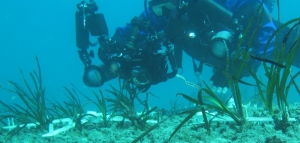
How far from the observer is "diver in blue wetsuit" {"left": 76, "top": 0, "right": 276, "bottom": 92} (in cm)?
414

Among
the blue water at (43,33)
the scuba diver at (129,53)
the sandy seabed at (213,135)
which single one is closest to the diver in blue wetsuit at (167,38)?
the scuba diver at (129,53)

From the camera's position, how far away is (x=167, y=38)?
4535mm

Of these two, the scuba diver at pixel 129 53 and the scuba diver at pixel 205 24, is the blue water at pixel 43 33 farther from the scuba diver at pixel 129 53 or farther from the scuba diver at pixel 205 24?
the scuba diver at pixel 205 24

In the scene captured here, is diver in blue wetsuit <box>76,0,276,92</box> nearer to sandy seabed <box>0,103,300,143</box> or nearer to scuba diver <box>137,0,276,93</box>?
scuba diver <box>137,0,276,93</box>

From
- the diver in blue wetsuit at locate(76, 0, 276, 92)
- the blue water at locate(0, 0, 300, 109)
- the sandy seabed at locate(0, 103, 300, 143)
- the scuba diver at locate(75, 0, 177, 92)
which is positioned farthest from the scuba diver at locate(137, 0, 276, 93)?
the blue water at locate(0, 0, 300, 109)

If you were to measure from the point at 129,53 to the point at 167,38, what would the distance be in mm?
806

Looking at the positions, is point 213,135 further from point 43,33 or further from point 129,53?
point 43,33

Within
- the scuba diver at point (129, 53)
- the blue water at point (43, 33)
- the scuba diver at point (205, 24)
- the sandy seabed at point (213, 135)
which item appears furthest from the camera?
the blue water at point (43, 33)

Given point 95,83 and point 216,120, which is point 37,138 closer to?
point 216,120

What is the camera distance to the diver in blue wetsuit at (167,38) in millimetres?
4145

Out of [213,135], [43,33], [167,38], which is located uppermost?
[43,33]

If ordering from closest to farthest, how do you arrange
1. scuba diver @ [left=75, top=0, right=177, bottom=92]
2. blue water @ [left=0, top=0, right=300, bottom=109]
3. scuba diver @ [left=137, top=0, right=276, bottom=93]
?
scuba diver @ [left=75, top=0, right=177, bottom=92]
scuba diver @ [left=137, top=0, right=276, bottom=93]
blue water @ [left=0, top=0, right=300, bottom=109]

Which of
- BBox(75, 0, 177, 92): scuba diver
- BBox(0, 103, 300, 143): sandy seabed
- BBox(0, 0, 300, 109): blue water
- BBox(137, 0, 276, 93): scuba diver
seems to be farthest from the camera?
BBox(0, 0, 300, 109): blue water

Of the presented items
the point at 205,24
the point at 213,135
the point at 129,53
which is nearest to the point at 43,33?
the point at 129,53
